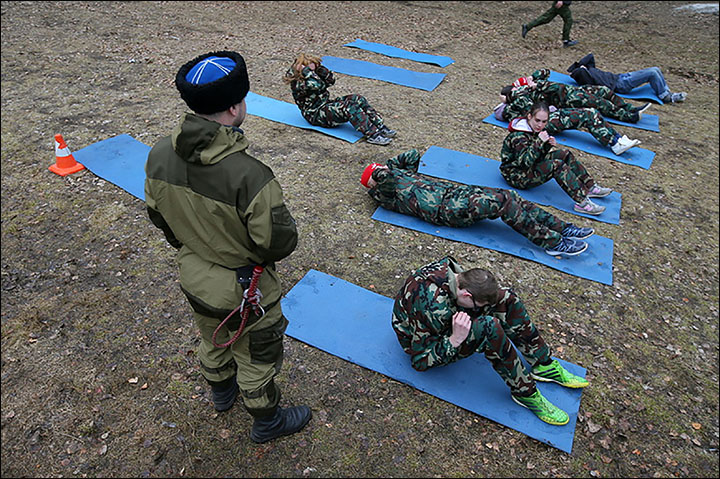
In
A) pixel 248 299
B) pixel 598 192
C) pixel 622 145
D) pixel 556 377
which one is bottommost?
pixel 622 145

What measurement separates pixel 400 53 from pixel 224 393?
27.5 feet

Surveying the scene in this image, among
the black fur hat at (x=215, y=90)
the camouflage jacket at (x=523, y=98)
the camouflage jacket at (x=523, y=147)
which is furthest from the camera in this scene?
the camouflage jacket at (x=523, y=98)

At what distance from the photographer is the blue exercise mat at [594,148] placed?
20.2ft

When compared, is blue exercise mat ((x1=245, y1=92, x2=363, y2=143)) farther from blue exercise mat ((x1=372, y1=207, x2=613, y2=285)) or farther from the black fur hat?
the black fur hat

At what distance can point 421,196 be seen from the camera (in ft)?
15.0

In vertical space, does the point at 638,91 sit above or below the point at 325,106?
below

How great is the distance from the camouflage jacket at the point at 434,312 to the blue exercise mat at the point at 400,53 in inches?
278

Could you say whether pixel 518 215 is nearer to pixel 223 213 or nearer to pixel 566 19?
pixel 223 213

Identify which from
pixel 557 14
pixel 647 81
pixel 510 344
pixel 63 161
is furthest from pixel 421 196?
pixel 557 14

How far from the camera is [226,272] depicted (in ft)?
7.06

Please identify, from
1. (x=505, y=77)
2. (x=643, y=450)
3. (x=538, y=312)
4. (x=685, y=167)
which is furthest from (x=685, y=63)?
(x=643, y=450)

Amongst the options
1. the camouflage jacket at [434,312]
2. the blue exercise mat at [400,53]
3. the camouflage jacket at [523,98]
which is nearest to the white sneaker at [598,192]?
the camouflage jacket at [523,98]

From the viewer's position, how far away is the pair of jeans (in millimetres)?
8109

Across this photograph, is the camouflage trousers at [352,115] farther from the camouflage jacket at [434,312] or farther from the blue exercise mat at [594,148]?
the camouflage jacket at [434,312]
